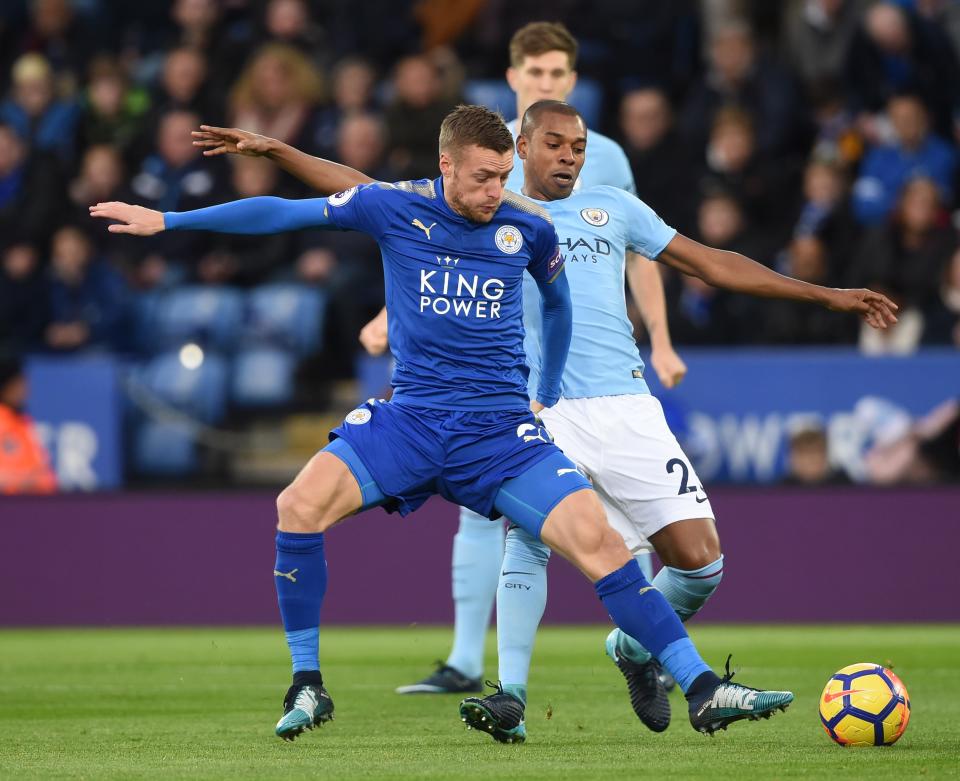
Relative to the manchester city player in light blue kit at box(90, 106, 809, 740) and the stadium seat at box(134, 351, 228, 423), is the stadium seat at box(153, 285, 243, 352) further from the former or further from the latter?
the manchester city player in light blue kit at box(90, 106, 809, 740)

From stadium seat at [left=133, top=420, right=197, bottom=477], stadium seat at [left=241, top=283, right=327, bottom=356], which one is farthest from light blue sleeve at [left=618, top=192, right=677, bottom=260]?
stadium seat at [left=241, top=283, right=327, bottom=356]

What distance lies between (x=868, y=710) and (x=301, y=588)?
75.8 inches

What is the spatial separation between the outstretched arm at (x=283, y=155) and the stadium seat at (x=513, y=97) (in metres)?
7.83

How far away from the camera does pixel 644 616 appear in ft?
18.6

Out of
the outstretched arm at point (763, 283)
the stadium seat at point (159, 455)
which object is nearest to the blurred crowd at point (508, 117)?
the stadium seat at point (159, 455)

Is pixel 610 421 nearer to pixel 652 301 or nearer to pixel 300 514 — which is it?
pixel 652 301

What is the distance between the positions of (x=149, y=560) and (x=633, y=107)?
5082 millimetres

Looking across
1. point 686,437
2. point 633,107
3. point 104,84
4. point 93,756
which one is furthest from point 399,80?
point 93,756

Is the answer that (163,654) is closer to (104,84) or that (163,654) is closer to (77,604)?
(77,604)

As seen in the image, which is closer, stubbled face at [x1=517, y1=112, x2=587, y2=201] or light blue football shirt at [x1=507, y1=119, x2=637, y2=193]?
stubbled face at [x1=517, y1=112, x2=587, y2=201]

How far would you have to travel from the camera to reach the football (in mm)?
5734

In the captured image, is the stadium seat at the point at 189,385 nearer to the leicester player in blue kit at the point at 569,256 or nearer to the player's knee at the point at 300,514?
the leicester player in blue kit at the point at 569,256

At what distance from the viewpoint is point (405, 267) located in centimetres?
589

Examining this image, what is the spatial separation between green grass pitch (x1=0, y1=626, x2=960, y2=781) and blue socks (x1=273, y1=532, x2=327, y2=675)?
1.09 ft
